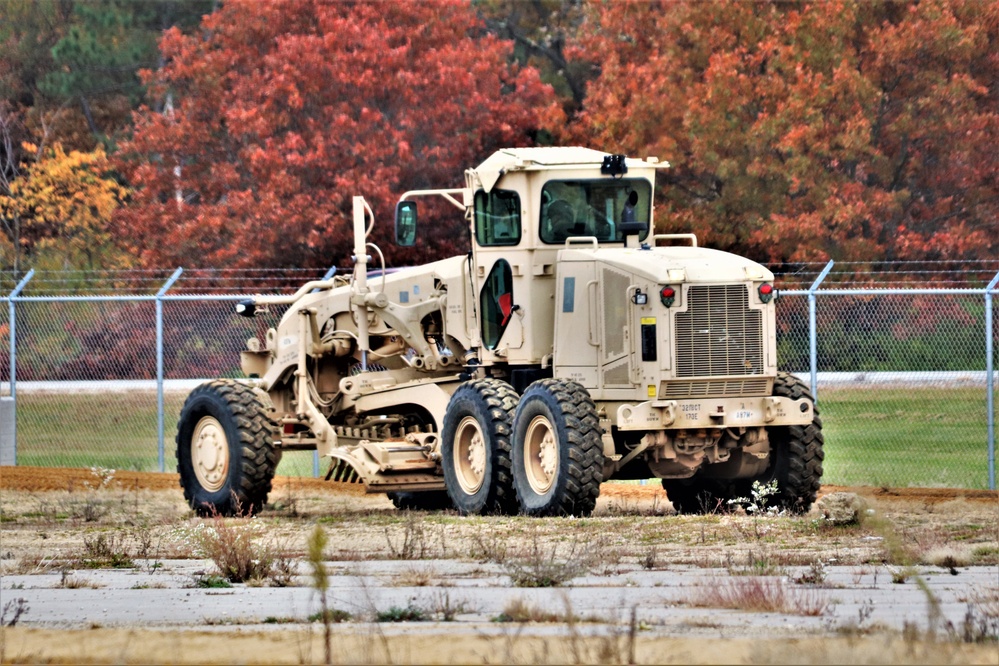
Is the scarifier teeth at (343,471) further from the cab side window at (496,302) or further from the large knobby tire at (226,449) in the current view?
the cab side window at (496,302)

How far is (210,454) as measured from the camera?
18.3 meters

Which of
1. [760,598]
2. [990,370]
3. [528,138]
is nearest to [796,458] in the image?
[990,370]

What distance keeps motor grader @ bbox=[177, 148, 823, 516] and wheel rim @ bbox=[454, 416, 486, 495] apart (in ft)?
0.07

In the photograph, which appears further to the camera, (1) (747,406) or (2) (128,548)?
(1) (747,406)

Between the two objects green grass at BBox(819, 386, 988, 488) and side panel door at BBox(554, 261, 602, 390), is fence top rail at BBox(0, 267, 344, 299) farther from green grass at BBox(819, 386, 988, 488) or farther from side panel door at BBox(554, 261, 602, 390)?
side panel door at BBox(554, 261, 602, 390)

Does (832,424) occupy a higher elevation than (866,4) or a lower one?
lower

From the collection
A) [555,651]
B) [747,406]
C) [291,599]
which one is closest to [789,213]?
[747,406]

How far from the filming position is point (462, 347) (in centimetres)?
1767

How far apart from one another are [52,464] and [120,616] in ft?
50.8

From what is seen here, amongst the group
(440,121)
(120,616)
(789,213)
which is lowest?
(120,616)

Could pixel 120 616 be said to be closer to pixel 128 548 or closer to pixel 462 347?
pixel 128 548

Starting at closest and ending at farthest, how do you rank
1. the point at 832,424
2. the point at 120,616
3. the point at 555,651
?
the point at 555,651 < the point at 120,616 < the point at 832,424

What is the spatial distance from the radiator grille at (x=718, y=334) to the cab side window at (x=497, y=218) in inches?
83.0

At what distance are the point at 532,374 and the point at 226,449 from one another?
3.38m
